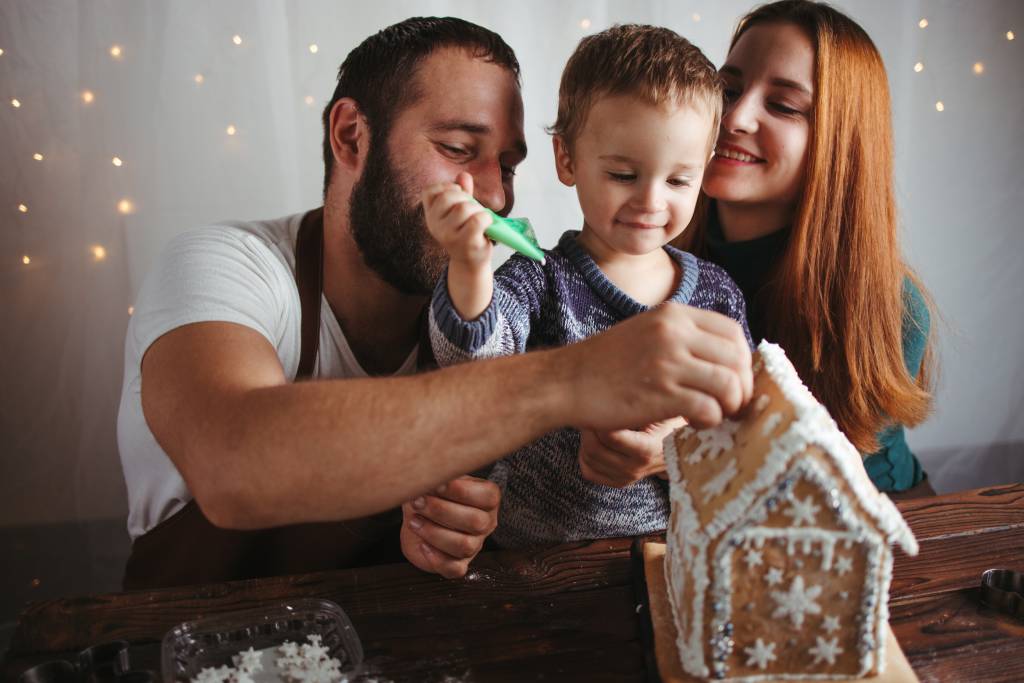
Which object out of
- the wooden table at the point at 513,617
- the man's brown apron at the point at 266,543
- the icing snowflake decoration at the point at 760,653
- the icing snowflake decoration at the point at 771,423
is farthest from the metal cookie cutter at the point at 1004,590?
the man's brown apron at the point at 266,543

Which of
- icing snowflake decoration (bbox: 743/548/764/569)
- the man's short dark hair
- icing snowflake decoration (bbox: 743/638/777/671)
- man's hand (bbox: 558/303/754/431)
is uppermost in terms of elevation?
the man's short dark hair

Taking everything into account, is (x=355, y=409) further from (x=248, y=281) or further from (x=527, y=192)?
(x=527, y=192)

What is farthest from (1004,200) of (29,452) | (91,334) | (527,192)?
(29,452)

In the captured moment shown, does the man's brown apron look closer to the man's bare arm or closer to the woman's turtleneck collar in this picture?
the man's bare arm

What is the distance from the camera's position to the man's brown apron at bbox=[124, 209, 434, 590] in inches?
58.2

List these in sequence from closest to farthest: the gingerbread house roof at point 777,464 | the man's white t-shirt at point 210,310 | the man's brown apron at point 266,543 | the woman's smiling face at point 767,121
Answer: the gingerbread house roof at point 777,464 < the man's white t-shirt at point 210,310 < the man's brown apron at point 266,543 < the woman's smiling face at point 767,121

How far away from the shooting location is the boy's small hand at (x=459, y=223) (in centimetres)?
112

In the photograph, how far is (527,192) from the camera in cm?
248

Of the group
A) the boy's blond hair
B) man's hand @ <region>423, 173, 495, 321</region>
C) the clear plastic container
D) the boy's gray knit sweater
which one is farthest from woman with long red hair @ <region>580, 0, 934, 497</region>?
the clear plastic container

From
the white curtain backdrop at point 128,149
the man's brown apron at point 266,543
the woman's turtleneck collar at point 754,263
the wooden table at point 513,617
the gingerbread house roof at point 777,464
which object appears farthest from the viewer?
the white curtain backdrop at point 128,149

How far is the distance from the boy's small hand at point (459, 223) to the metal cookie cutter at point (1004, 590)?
0.84 metres

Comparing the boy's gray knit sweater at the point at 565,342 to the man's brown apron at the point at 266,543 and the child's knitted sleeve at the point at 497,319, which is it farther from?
the man's brown apron at the point at 266,543

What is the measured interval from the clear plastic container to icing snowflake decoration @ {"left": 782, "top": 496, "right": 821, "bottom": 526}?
0.56m

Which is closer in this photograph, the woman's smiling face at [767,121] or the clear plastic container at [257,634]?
the clear plastic container at [257,634]
